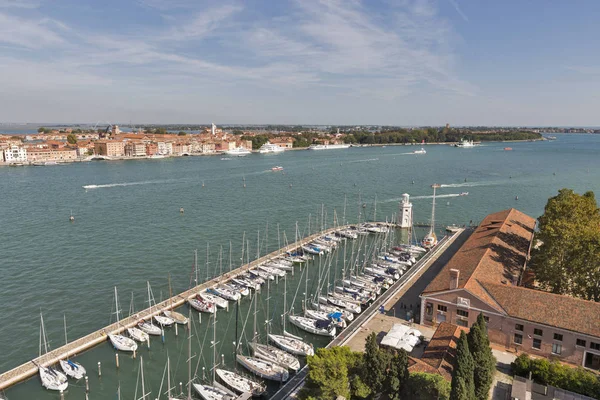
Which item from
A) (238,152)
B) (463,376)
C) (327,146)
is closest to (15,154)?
(238,152)

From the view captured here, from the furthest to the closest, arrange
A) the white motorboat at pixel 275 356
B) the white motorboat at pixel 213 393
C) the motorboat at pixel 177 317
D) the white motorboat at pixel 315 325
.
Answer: the motorboat at pixel 177 317 → the white motorboat at pixel 315 325 → the white motorboat at pixel 275 356 → the white motorboat at pixel 213 393

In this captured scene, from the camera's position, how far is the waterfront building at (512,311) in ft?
57.5

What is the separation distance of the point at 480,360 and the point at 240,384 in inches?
398

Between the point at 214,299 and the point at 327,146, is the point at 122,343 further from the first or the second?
the point at 327,146

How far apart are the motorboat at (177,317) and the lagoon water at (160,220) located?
2.64 feet

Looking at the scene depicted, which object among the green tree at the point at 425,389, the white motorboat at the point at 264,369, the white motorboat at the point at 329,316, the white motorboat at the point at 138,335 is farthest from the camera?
the white motorboat at the point at 329,316

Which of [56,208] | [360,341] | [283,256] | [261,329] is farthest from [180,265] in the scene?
[56,208]

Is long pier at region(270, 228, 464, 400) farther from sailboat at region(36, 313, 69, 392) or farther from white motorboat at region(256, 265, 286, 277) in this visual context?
sailboat at region(36, 313, 69, 392)

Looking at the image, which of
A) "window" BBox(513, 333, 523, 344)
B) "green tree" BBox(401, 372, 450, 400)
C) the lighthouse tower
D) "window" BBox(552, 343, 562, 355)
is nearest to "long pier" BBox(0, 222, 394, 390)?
"green tree" BBox(401, 372, 450, 400)

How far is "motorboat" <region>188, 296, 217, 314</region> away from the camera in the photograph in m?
25.0

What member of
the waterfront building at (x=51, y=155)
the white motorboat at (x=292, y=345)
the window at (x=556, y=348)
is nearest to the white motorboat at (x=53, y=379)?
the white motorboat at (x=292, y=345)

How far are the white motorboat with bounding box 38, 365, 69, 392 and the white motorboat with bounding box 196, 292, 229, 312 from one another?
906cm

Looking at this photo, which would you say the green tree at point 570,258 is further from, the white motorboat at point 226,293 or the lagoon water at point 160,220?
the white motorboat at point 226,293

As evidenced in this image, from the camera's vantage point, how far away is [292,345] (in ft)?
68.9
